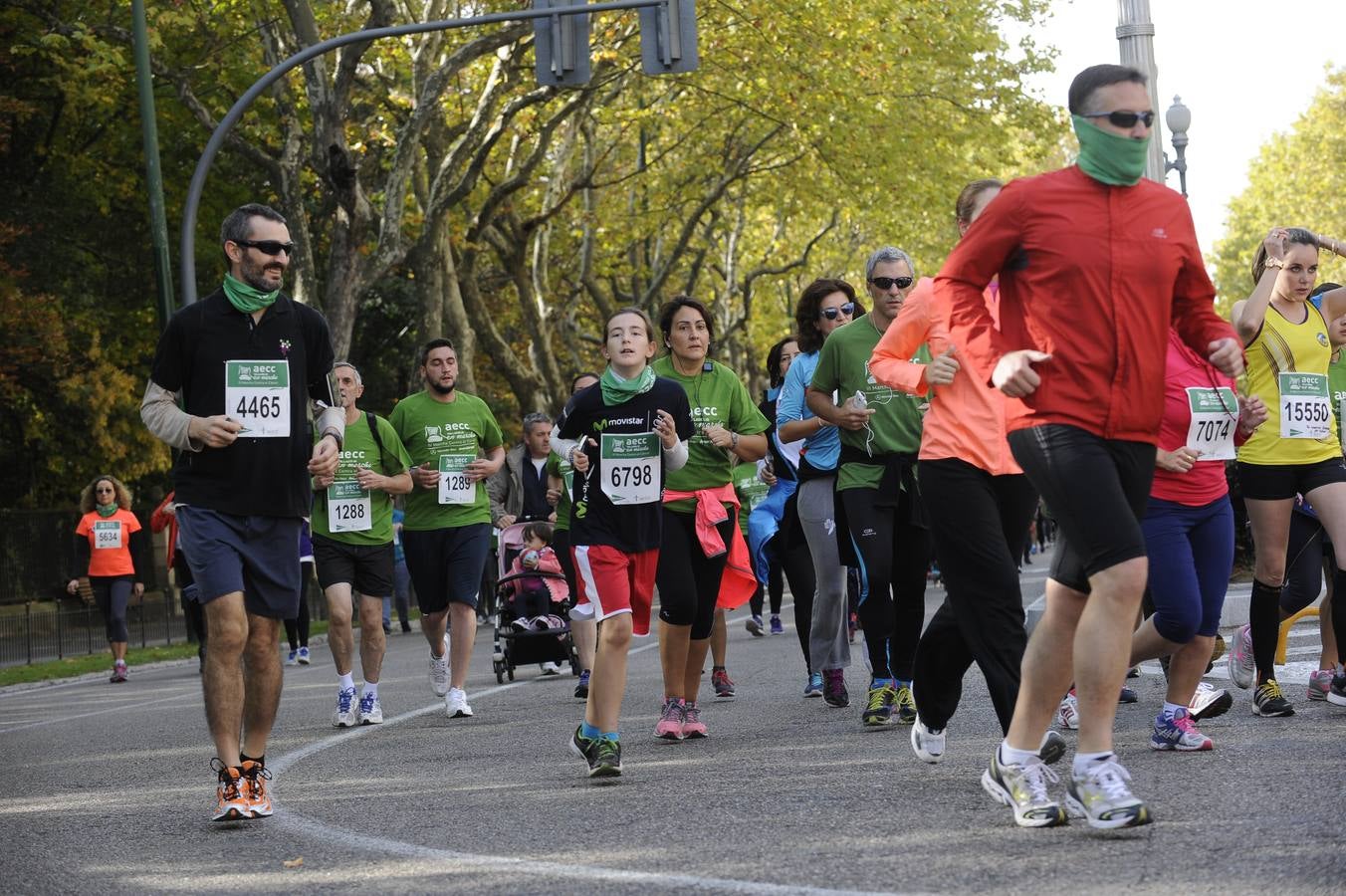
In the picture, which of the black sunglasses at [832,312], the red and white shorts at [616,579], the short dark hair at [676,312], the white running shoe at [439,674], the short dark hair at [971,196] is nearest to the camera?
the short dark hair at [971,196]

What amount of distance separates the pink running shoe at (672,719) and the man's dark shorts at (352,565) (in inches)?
110

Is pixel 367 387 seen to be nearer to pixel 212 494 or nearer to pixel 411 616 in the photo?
pixel 411 616

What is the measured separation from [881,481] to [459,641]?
10.8ft

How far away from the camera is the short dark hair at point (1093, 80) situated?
605 centimetres

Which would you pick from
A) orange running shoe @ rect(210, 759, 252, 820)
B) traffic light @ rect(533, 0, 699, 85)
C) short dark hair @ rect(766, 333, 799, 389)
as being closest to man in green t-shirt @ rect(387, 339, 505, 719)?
short dark hair @ rect(766, 333, 799, 389)

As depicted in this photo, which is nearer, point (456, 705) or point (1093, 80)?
point (1093, 80)

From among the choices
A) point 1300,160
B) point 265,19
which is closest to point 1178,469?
point 265,19

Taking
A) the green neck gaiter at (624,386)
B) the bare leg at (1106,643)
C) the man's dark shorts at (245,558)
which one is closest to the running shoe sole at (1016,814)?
the bare leg at (1106,643)

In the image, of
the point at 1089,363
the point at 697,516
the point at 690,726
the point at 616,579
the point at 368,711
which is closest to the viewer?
the point at 1089,363

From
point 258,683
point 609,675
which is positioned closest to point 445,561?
point 609,675

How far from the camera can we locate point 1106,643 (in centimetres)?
580

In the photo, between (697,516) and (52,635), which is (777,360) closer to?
(697,516)

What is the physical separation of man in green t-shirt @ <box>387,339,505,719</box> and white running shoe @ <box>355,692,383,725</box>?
39 centimetres

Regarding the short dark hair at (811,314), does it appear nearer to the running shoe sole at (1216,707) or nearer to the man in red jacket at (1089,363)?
the running shoe sole at (1216,707)
